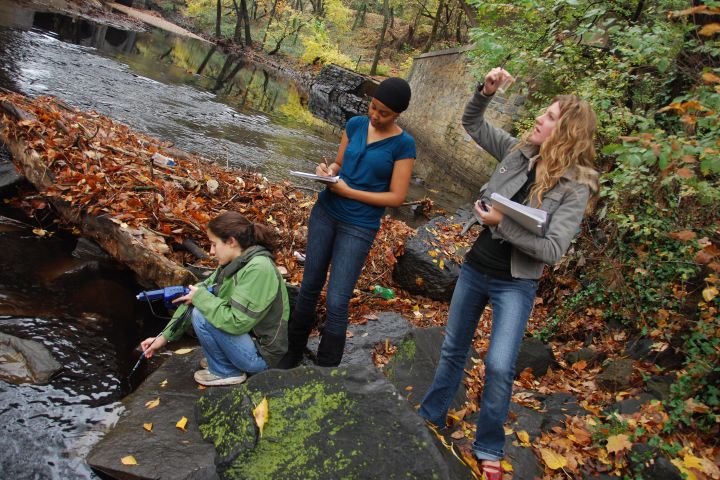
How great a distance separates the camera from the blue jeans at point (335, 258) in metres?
3.15

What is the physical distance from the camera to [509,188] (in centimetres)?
273

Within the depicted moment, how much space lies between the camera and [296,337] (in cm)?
351

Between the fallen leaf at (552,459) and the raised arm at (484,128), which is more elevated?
the raised arm at (484,128)

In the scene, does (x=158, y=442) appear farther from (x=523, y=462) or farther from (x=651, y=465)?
(x=651, y=465)

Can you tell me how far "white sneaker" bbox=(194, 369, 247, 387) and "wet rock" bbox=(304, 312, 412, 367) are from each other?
812 mm

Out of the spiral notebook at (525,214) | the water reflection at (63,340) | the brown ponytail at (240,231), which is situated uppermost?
the spiral notebook at (525,214)

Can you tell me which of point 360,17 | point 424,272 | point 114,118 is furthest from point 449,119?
point 360,17

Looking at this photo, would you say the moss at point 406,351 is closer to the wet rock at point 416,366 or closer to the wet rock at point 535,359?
the wet rock at point 416,366

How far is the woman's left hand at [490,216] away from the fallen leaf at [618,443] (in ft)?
5.98

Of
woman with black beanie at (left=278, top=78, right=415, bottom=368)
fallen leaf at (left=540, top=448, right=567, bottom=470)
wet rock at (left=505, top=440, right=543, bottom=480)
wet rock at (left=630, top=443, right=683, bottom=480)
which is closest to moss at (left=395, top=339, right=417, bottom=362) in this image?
woman with black beanie at (left=278, top=78, right=415, bottom=368)

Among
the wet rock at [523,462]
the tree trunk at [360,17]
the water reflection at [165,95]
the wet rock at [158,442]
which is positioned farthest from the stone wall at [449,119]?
the tree trunk at [360,17]

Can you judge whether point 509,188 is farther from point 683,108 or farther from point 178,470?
point 178,470

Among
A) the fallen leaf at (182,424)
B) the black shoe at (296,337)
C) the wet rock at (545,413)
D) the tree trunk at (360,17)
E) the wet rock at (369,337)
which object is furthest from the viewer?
the tree trunk at (360,17)

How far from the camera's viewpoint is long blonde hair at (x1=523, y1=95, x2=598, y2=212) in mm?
2473
